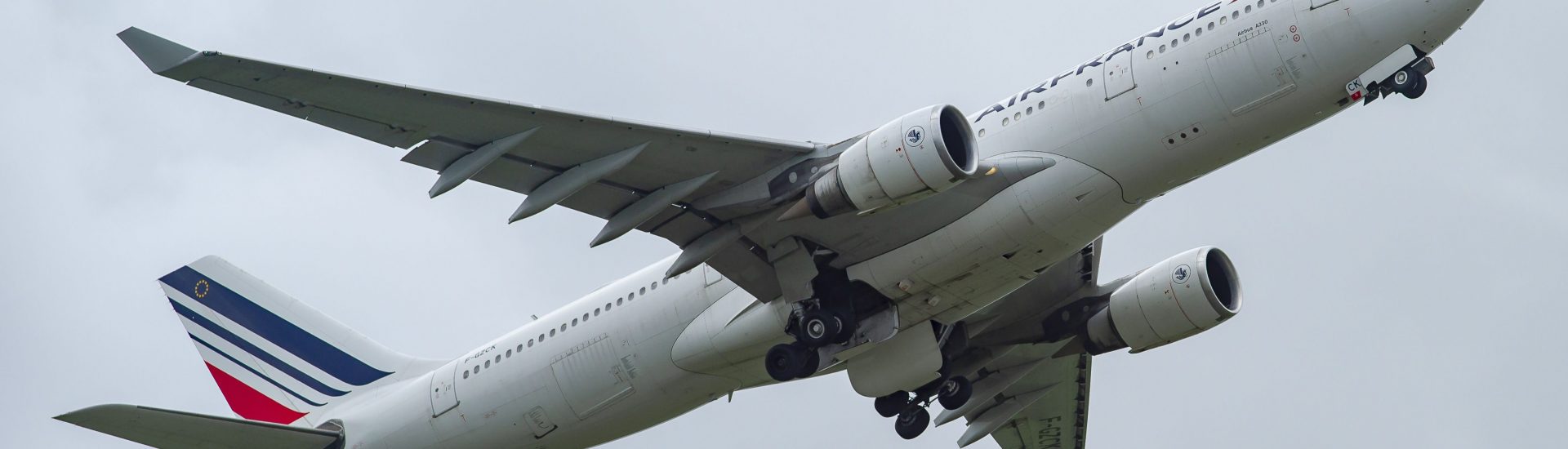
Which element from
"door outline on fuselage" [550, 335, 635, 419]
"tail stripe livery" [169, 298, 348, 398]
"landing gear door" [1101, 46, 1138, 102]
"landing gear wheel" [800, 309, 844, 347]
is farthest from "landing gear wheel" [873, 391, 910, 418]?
"tail stripe livery" [169, 298, 348, 398]

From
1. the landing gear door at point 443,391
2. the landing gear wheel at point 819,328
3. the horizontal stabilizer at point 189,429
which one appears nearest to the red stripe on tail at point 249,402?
the horizontal stabilizer at point 189,429

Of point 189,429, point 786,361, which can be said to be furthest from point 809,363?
point 189,429

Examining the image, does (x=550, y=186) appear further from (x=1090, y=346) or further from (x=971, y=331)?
(x=1090, y=346)

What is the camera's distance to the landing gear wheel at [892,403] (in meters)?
27.9

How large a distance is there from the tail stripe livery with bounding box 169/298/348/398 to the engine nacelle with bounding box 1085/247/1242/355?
46.6 feet

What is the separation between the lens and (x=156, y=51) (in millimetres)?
18953

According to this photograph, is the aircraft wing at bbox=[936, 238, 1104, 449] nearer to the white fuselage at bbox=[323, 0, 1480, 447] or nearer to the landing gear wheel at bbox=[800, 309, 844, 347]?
the white fuselage at bbox=[323, 0, 1480, 447]

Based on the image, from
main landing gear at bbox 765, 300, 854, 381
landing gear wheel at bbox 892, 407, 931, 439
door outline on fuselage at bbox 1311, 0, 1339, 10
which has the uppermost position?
door outline on fuselage at bbox 1311, 0, 1339, 10

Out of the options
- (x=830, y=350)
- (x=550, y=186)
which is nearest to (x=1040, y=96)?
(x=830, y=350)

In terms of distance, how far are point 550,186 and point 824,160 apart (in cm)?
387

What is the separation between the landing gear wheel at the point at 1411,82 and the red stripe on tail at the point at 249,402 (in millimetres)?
19931

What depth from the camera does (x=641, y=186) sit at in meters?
23.0

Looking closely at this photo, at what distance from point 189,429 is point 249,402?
4.81 meters

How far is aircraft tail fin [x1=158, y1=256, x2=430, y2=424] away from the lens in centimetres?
3002
